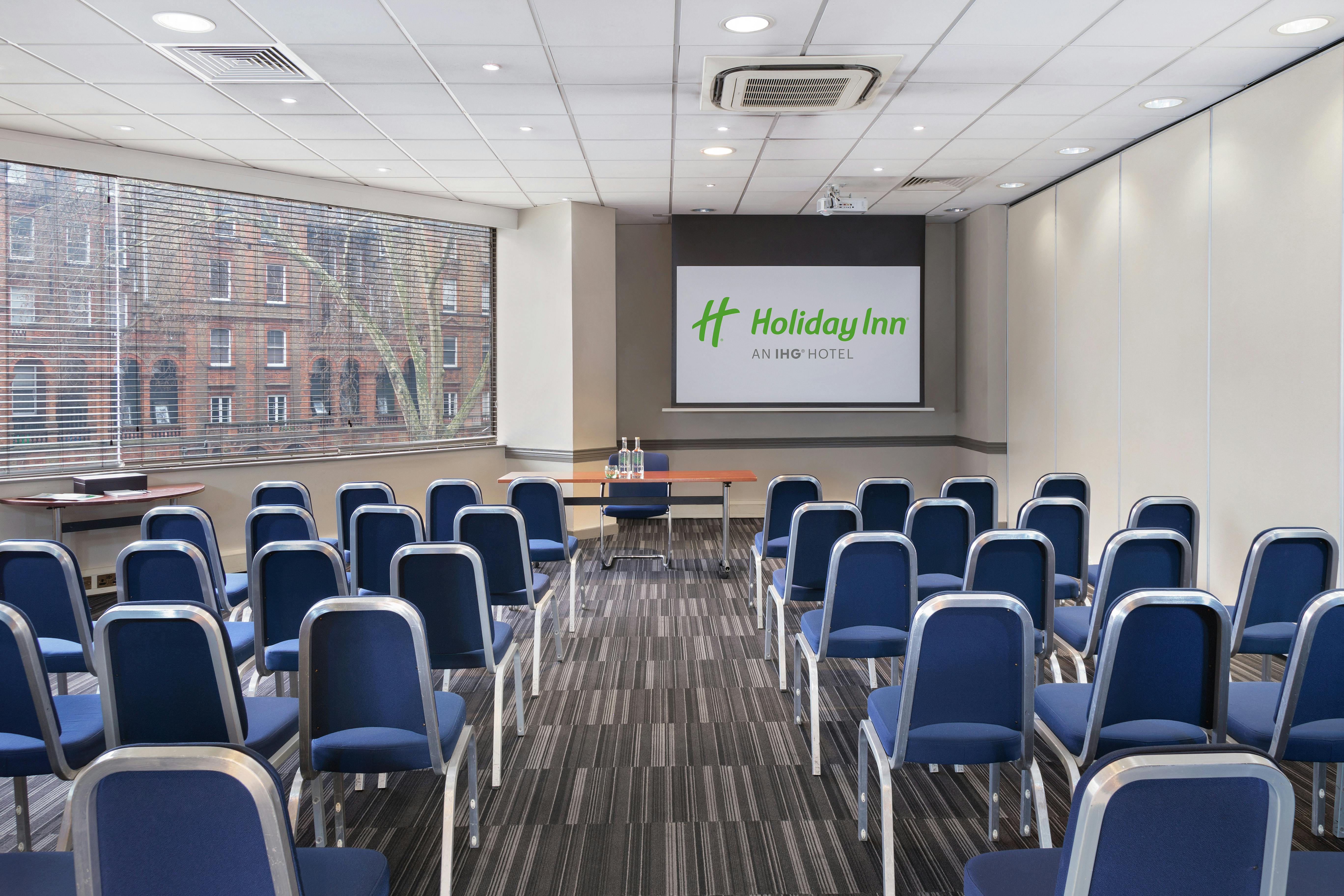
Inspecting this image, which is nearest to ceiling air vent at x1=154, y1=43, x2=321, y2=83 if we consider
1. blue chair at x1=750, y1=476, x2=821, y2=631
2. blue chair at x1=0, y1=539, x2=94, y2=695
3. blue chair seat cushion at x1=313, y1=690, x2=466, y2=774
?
blue chair at x1=0, y1=539, x2=94, y2=695

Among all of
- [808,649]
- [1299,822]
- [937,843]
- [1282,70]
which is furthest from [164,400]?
[1282,70]

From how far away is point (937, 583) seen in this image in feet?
13.1

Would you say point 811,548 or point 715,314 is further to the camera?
point 715,314

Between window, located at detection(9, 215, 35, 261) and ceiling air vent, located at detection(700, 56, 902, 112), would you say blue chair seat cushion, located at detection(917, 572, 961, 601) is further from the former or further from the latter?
window, located at detection(9, 215, 35, 261)

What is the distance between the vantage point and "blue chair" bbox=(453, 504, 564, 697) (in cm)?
384

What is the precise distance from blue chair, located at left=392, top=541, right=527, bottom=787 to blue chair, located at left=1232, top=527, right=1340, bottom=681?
2647 mm

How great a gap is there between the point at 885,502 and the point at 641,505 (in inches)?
110

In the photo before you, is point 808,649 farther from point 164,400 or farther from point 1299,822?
point 164,400

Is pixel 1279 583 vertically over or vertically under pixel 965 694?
over

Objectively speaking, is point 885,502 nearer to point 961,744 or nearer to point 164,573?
point 961,744

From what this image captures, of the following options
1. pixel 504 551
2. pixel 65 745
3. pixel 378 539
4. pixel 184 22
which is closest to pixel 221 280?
→ pixel 184 22

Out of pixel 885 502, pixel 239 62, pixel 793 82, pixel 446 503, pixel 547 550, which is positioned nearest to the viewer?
pixel 239 62

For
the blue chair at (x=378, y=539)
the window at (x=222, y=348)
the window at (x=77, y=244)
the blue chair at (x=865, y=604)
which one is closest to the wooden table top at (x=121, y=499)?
the window at (x=222, y=348)

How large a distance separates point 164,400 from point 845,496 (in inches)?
277
